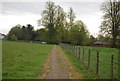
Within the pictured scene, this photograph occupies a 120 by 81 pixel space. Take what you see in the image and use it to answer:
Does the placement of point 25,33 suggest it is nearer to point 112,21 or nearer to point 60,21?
point 60,21

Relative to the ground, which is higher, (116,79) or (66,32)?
(66,32)

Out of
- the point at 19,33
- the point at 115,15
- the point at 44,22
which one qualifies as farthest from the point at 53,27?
the point at 19,33

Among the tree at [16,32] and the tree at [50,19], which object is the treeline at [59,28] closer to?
the tree at [50,19]

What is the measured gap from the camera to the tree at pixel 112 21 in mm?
48806

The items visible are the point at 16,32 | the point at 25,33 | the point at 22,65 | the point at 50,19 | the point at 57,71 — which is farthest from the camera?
the point at 16,32

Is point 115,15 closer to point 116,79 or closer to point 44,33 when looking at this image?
point 44,33

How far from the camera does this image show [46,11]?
7006 cm

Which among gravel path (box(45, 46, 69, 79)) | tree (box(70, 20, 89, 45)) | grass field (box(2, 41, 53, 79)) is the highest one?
tree (box(70, 20, 89, 45))

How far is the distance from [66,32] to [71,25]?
3830 mm

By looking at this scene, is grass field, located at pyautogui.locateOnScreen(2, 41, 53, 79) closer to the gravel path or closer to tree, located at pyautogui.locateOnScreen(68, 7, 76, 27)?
the gravel path

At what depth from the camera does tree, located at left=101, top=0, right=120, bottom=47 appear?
4881cm

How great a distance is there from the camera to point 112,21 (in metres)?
50.5

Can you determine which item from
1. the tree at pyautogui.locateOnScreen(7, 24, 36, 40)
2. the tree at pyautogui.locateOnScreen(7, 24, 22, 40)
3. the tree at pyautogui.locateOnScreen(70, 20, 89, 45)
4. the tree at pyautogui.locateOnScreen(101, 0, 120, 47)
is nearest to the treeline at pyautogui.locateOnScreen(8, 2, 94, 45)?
the tree at pyautogui.locateOnScreen(70, 20, 89, 45)

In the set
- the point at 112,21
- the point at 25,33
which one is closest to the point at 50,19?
the point at 112,21
